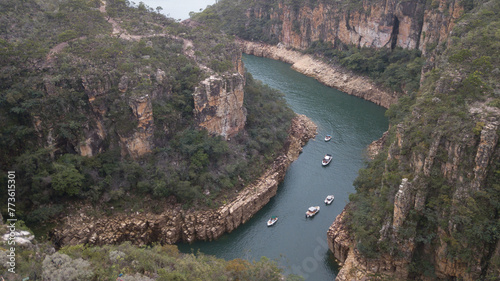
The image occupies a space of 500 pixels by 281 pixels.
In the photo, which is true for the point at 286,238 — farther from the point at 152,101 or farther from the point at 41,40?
the point at 41,40

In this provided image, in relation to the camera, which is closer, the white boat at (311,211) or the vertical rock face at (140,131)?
the vertical rock face at (140,131)

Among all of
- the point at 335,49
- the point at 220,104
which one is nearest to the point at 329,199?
the point at 220,104

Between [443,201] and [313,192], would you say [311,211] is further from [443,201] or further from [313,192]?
[443,201]

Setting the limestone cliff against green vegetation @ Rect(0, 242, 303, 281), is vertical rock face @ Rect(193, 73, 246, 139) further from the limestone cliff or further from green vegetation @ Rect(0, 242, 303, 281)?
the limestone cliff

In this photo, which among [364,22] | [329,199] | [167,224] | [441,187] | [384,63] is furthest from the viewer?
[364,22]

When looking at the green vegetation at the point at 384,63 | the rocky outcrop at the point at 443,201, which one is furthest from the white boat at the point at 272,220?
the green vegetation at the point at 384,63

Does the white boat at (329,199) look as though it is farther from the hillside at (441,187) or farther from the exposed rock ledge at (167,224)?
the exposed rock ledge at (167,224)

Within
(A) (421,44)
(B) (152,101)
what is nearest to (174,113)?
(B) (152,101)
